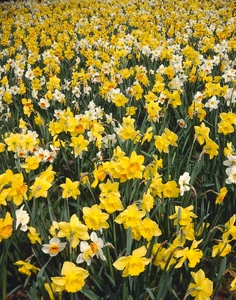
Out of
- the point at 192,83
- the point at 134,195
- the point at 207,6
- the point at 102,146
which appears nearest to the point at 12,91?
the point at 102,146

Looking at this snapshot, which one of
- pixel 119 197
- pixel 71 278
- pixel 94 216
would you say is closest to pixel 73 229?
pixel 94 216

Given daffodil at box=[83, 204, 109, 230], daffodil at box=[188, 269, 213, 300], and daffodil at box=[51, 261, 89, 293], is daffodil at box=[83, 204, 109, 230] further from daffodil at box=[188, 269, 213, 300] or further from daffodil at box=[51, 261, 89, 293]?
daffodil at box=[188, 269, 213, 300]

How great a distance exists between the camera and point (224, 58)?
500cm

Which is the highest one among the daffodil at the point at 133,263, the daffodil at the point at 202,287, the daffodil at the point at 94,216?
the daffodil at the point at 94,216

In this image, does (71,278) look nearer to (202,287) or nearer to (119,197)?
(202,287)

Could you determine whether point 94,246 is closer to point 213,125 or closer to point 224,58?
point 213,125

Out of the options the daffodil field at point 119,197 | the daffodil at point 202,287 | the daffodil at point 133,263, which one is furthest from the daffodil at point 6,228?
the daffodil at point 202,287

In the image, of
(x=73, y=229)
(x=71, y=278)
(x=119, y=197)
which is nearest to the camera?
(x=71, y=278)

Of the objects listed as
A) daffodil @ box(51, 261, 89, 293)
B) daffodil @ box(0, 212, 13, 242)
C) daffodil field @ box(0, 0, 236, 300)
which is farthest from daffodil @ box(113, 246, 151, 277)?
daffodil @ box(0, 212, 13, 242)

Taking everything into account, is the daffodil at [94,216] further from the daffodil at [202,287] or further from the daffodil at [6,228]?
the daffodil at [202,287]

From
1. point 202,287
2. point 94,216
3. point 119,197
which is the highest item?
point 94,216

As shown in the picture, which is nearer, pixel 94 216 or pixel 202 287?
pixel 202 287

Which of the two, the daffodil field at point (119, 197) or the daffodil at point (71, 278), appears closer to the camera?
the daffodil at point (71, 278)

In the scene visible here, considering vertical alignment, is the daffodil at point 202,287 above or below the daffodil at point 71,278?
below
